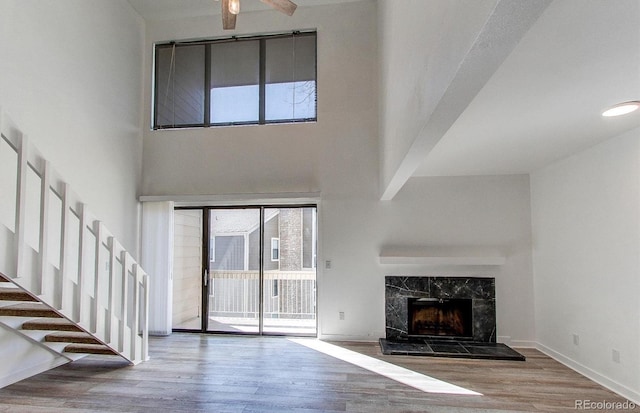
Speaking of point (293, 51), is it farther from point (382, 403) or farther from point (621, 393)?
point (621, 393)

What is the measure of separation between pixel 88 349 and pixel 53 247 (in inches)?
48.2

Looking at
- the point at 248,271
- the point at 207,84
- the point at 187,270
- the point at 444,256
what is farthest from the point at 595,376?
the point at 207,84

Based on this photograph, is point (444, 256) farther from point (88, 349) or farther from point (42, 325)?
point (42, 325)

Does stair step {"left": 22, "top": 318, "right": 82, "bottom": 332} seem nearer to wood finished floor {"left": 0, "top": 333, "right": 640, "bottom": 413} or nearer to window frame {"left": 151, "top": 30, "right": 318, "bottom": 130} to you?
wood finished floor {"left": 0, "top": 333, "right": 640, "bottom": 413}

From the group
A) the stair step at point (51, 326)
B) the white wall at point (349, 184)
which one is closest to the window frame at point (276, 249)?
the white wall at point (349, 184)

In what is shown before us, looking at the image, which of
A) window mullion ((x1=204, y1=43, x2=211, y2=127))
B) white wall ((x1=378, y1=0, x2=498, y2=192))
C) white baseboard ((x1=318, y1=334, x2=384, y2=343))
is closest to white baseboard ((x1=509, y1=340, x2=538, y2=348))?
white baseboard ((x1=318, y1=334, x2=384, y2=343))

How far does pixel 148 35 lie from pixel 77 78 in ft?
5.98

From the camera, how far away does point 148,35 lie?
588cm

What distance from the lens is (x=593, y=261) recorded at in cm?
370

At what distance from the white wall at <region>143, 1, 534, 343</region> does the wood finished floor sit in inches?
35.3

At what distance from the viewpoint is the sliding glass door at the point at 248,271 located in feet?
17.9

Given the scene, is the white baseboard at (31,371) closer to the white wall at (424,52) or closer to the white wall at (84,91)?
the white wall at (84,91)

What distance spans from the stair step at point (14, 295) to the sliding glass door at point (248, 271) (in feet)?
8.61

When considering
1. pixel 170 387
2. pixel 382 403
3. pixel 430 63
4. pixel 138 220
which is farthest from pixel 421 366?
pixel 138 220
